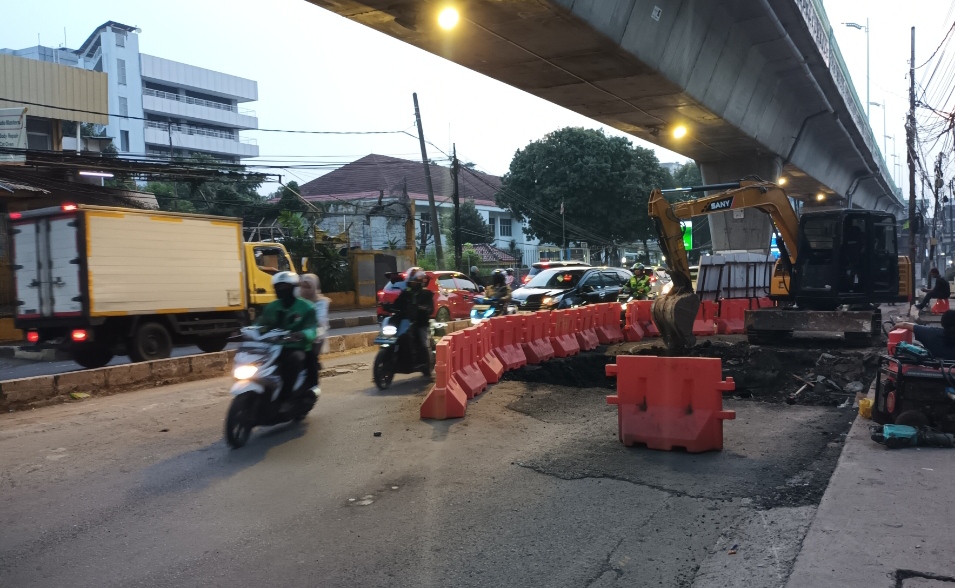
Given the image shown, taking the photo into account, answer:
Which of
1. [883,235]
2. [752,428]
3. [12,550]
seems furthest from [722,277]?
[12,550]

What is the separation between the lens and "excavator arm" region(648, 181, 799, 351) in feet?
40.6

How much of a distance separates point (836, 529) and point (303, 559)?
3.17 metres

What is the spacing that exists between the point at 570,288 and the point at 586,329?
6.02 metres

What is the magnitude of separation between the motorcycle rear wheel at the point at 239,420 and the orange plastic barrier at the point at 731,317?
48.8ft

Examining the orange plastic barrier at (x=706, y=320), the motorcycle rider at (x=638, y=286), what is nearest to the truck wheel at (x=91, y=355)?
the motorcycle rider at (x=638, y=286)

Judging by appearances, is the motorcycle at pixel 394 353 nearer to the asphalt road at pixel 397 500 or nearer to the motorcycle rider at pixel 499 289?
the asphalt road at pixel 397 500

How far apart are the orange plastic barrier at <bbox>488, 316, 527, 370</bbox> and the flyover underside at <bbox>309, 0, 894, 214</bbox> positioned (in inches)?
166

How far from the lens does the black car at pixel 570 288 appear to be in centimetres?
2052

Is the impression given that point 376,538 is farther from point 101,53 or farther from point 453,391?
point 101,53

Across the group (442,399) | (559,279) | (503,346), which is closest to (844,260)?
(559,279)

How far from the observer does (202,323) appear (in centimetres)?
1583

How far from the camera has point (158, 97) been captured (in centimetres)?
6272

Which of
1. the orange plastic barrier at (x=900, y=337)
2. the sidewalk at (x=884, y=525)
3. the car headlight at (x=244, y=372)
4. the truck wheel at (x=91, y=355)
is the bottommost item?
the sidewalk at (x=884, y=525)

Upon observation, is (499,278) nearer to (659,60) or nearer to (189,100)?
(659,60)
